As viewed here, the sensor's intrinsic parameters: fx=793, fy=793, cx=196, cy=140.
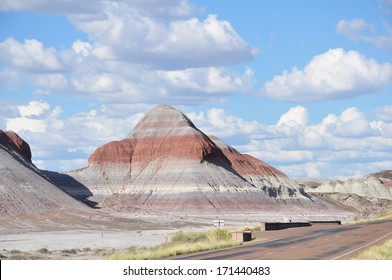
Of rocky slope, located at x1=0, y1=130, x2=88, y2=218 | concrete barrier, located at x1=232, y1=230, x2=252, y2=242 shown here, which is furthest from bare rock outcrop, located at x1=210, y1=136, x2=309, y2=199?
concrete barrier, located at x1=232, y1=230, x2=252, y2=242

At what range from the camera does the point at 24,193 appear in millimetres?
112312

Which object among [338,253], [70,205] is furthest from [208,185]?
[338,253]

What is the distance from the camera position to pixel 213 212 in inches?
5748

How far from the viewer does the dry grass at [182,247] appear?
124 ft

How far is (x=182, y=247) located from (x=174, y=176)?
4567 inches

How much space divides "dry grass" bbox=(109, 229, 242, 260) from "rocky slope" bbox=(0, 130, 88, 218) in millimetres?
54594

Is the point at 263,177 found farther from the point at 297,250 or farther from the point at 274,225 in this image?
the point at 297,250

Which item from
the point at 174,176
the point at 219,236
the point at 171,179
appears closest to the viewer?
the point at 219,236

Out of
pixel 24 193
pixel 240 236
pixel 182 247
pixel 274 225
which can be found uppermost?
pixel 24 193

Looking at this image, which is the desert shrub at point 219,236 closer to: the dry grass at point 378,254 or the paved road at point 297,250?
the paved road at point 297,250

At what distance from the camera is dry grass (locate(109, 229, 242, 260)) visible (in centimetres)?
3778

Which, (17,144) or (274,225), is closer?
(274,225)

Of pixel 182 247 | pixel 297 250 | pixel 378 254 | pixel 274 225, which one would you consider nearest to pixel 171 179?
pixel 274 225
